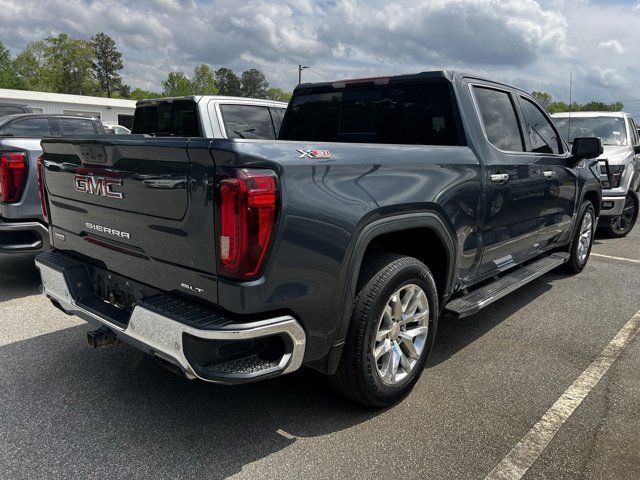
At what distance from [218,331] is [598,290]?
4759mm

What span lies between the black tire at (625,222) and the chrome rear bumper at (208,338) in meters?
7.75

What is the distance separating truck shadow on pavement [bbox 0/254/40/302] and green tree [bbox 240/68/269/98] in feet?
316

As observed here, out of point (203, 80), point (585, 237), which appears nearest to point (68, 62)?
point (203, 80)

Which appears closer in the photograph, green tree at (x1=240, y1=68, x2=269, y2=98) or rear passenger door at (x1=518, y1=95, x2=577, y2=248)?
rear passenger door at (x1=518, y1=95, x2=577, y2=248)

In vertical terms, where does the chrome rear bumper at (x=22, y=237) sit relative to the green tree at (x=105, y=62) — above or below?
below

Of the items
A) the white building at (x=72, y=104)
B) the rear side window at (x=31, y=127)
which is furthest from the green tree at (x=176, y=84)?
the rear side window at (x=31, y=127)

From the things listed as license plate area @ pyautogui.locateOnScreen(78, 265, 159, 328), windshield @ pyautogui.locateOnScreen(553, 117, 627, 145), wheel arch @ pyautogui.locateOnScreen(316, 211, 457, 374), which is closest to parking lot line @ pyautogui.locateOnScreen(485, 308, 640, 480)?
wheel arch @ pyautogui.locateOnScreen(316, 211, 457, 374)

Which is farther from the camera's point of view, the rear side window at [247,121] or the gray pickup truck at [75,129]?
the rear side window at [247,121]

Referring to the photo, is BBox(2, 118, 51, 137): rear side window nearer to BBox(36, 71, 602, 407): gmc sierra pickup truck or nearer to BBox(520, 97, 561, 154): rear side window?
BBox(36, 71, 602, 407): gmc sierra pickup truck

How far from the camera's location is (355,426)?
292 cm

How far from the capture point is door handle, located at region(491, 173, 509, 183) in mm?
3729

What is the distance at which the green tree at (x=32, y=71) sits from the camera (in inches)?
2970

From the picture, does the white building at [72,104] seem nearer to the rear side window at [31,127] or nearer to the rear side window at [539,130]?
the rear side window at [31,127]

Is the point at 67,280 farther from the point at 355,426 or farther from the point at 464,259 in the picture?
the point at 464,259
